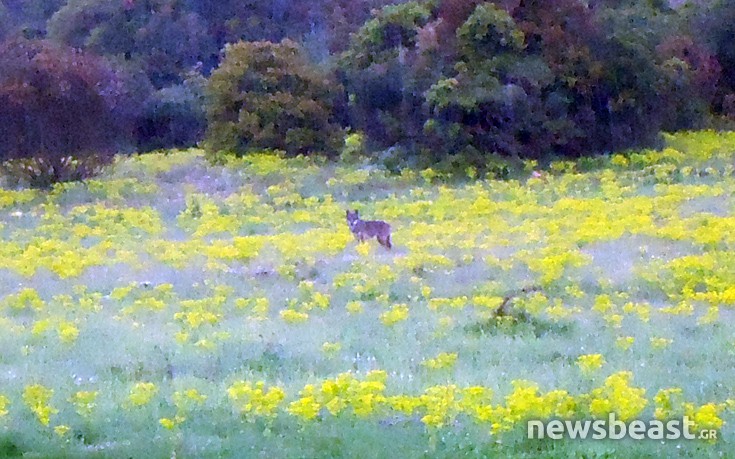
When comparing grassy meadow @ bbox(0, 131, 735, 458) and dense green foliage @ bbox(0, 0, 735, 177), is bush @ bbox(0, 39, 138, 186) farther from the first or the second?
dense green foliage @ bbox(0, 0, 735, 177)

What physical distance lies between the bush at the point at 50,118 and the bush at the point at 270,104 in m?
4.40

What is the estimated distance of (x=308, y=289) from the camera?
406 inches

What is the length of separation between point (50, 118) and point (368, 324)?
45.5 ft

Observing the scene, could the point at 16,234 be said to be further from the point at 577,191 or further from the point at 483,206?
the point at 577,191

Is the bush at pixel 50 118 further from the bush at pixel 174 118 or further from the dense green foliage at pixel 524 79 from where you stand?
the bush at pixel 174 118

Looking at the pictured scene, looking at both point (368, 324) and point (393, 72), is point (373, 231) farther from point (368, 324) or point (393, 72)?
point (393, 72)

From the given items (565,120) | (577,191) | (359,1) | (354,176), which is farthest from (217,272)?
(359,1)

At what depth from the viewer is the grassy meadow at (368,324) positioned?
5.75 m

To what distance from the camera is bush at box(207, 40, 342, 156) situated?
84.4 ft

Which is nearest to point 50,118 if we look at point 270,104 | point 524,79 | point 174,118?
point 270,104

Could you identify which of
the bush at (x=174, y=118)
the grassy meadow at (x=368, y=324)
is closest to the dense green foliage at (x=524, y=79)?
the grassy meadow at (x=368, y=324)

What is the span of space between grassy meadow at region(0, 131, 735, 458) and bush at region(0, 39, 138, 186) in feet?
11.5

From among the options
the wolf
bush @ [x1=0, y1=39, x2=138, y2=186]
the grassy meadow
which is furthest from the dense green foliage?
the wolf

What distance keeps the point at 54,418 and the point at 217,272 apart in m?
5.34
